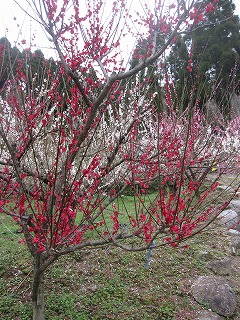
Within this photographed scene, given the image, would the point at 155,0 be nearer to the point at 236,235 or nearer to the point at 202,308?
the point at 202,308

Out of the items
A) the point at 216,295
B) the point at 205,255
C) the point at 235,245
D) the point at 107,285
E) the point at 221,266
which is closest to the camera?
the point at 216,295

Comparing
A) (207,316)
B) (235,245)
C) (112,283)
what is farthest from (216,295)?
(235,245)

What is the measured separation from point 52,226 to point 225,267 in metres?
4.37

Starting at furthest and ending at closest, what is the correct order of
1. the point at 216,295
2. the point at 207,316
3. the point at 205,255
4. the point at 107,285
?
the point at 205,255, the point at 107,285, the point at 216,295, the point at 207,316

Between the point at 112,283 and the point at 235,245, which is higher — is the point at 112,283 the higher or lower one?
the higher one

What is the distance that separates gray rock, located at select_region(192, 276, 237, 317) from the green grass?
0.54 feet

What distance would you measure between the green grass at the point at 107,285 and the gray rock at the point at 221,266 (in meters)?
0.17

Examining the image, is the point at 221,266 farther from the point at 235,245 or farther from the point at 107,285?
the point at 107,285

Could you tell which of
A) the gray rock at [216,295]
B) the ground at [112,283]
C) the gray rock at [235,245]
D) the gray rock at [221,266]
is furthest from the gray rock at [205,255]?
the gray rock at [216,295]

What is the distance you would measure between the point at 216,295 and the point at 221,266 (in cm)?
103

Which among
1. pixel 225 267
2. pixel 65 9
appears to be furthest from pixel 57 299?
pixel 65 9

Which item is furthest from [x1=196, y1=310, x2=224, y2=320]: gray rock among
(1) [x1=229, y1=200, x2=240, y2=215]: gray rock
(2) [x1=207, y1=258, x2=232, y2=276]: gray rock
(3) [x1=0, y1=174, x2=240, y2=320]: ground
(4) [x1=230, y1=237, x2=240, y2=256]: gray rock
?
(1) [x1=229, y1=200, x2=240, y2=215]: gray rock

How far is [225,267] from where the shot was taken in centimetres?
552

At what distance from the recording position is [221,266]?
18.1ft
